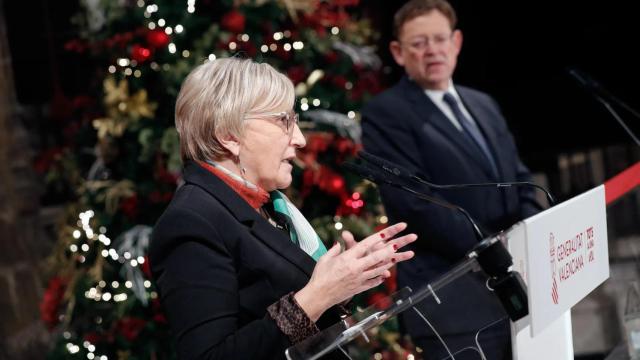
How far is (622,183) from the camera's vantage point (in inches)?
97.7

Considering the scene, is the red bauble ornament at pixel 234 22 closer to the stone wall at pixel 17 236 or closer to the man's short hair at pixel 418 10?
the man's short hair at pixel 418 10

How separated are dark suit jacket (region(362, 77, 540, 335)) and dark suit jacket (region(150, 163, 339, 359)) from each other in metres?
0.90

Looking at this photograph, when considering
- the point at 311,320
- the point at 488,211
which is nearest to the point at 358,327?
the point at 311,320

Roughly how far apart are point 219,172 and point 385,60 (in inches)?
133

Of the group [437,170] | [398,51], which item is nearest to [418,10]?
[398,51]

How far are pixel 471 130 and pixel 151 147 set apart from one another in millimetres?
1284

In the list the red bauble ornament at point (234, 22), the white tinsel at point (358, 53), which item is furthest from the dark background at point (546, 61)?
the red bauble ornament at point (234, 22)

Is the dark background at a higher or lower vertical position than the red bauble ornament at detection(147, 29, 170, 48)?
lower

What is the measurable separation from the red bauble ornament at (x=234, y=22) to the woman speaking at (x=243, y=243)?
1660 mm

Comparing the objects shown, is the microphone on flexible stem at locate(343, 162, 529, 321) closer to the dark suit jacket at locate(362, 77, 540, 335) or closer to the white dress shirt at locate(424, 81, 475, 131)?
the dark suit jacket at locate(362, 77, 540, 335)

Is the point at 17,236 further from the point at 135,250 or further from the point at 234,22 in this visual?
the point at 234,22

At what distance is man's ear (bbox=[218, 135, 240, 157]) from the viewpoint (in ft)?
6.51

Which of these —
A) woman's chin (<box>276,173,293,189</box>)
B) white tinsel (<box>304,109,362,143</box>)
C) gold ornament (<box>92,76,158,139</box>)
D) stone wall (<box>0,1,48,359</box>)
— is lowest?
stone wall (<box>0,1,48,359</box>)

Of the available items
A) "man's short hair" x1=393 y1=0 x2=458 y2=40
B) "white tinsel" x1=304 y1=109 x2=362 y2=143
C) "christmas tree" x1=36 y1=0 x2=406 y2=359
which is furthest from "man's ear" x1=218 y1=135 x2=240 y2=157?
"white tinsel" x1=304 y1=109 x2=362 y2=143
